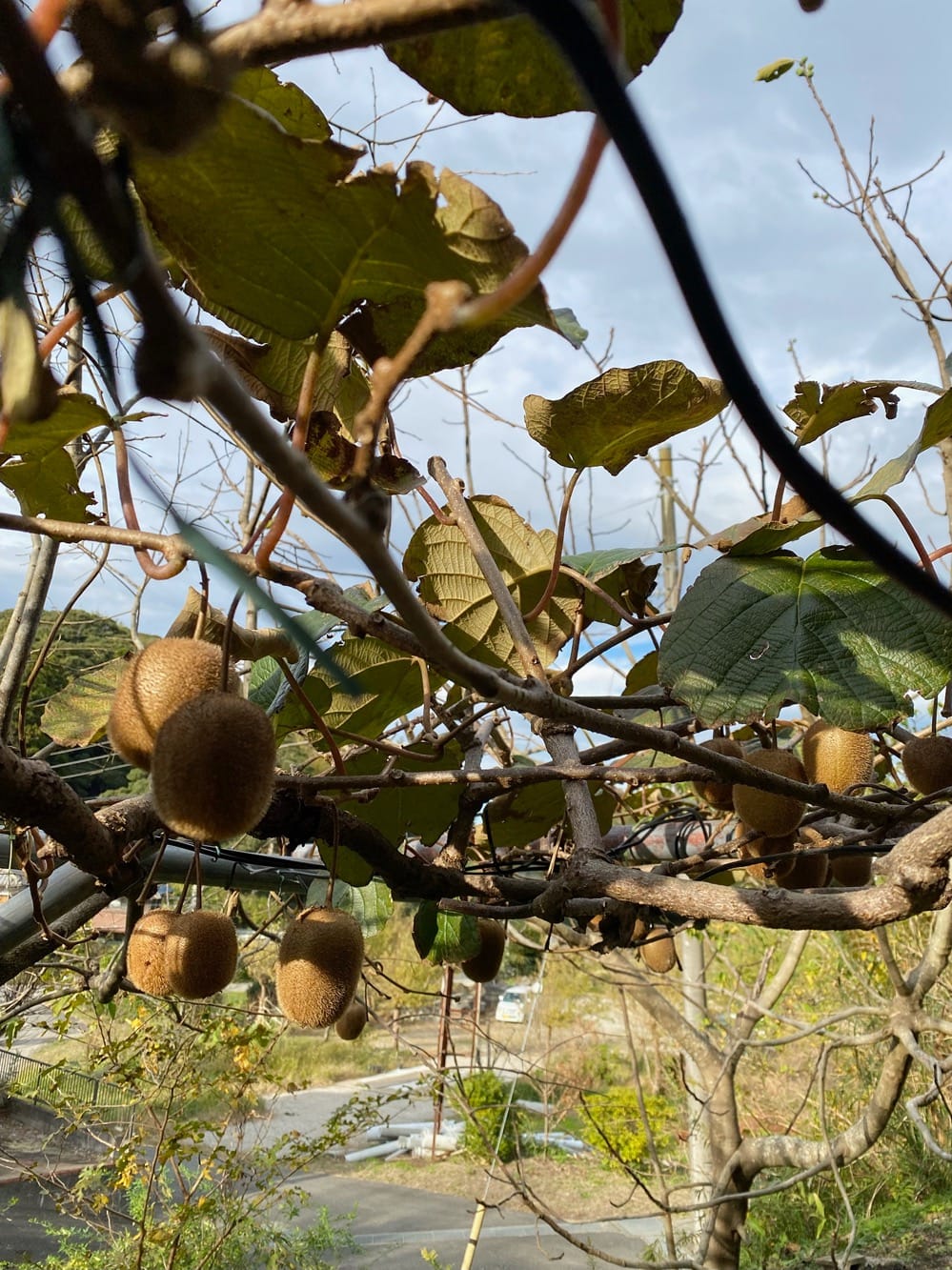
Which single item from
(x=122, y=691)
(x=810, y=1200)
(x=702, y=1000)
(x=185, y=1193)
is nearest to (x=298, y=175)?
(x=122, y=691)

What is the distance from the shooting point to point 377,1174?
8125 millimetres

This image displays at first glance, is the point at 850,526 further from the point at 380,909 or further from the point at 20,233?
the point at 380,909

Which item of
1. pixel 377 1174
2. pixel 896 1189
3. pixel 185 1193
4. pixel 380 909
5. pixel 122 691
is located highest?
pixel 122 691

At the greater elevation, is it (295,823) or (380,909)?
(295,823)

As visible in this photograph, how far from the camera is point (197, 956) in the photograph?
0.94 meters

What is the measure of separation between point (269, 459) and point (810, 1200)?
5.45 m

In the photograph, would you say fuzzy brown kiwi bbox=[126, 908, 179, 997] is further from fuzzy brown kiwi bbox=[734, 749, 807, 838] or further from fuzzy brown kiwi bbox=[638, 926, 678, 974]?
fuzzy brown kiwi bbox=[638, 926, 678, 974]

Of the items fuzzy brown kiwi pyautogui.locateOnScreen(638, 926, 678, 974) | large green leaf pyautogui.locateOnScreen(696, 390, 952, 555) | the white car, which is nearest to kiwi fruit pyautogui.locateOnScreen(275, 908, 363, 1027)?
large green leaf pyautogui.locateOnScreen(696, 390, 952, 555)

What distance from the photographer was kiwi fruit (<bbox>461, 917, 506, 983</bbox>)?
5.10 ft

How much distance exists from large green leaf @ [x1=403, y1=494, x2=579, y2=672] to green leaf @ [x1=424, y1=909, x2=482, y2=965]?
1.75 ft

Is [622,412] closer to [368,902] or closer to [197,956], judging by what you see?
[197,956]

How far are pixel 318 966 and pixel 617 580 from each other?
1.88 feet

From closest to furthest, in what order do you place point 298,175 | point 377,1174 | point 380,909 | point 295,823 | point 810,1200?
point 298,175, point 295,823, point 380,909, point 810,1200, point 377,1174

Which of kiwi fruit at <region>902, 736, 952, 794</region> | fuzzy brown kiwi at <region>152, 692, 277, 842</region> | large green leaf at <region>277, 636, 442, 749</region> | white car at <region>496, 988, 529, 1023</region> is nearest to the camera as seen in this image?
fuzzy brown kiwi at <region>152, 692, 277, 842</region>
